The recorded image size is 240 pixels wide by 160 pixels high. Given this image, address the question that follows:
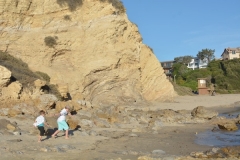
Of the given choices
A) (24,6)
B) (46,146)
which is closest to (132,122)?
(46,146)

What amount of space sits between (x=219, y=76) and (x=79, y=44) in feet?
132

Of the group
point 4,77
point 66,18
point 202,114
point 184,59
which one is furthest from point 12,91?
point 184,59

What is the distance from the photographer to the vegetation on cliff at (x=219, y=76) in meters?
57.4

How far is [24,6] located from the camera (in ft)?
82.8

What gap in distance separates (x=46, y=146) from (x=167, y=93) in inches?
930

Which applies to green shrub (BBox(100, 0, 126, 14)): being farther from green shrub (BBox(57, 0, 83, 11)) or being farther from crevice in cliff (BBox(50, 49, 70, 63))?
crevice in cliff (BBox(50, 49, 70, 63))

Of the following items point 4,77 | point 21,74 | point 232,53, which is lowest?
point 4,77

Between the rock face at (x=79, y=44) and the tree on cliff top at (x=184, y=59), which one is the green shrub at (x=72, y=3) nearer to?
the rock face at (x=79, y=44)

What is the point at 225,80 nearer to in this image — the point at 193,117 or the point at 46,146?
the point at 193,117

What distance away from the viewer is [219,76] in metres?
59.9

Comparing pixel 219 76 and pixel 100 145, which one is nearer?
pixel 100 145

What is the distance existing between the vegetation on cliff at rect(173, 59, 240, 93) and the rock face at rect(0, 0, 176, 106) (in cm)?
3082

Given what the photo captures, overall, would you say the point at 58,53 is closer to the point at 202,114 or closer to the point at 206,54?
the point at 202,114

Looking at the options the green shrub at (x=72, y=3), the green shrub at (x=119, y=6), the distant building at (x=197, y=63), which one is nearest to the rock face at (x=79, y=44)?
the green shrub at (x=72, y=3)
